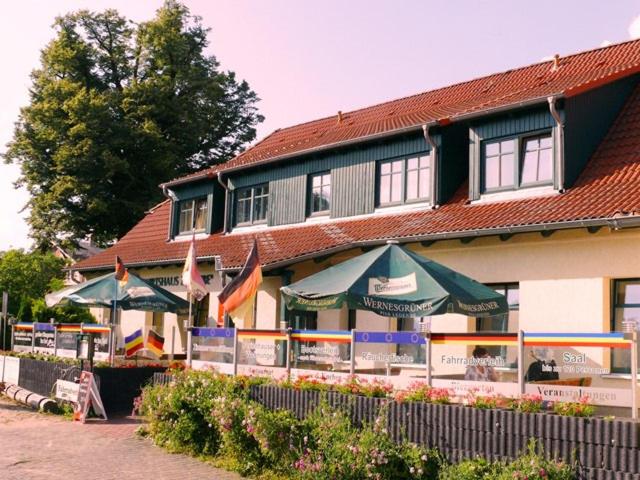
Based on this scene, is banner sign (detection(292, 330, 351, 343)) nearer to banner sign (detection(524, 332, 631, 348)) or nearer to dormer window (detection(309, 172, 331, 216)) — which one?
banner sign (detection(524, 332, 631, 348))

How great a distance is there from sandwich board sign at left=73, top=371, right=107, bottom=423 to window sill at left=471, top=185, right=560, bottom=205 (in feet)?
27.5

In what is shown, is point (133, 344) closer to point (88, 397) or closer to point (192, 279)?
point (88, 397)

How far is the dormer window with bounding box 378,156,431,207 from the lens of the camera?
1753 cm

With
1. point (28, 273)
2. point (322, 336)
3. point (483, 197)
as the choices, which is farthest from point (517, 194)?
point (28, 273)

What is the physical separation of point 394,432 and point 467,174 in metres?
9.22

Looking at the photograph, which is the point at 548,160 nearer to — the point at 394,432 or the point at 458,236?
the point at 458,236

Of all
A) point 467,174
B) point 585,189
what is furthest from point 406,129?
point 585,189

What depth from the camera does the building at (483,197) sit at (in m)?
13.4

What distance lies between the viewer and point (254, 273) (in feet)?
42.6

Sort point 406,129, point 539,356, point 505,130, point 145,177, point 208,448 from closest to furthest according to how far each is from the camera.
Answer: point 539,356 → point 208,448 → point 505,130 → point 406,129 → point 145,177

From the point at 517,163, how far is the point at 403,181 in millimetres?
3138

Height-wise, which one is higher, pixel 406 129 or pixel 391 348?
pixel 406 129

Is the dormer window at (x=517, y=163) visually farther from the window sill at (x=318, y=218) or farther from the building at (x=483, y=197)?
the window sill at (x=318, y=218)

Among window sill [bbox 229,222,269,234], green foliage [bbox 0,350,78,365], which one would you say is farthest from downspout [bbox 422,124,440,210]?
green foliage [bbox 0,350,78,365]
